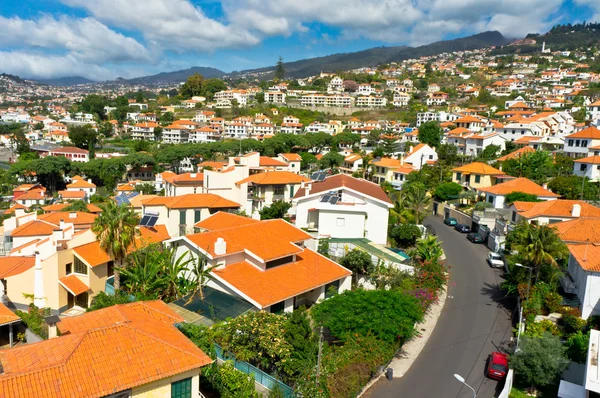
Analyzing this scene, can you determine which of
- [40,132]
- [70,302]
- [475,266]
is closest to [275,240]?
[70,302]

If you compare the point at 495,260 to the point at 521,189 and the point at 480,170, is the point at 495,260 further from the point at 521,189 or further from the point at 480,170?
the point at 480,170

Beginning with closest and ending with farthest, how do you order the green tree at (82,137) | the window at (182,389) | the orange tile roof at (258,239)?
the window at (182,389)
the orange tile roof at (258,239)
the green tree at (82,137)

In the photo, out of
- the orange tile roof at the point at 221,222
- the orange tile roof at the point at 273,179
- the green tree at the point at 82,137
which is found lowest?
the orange tile roof at the point at 221,222

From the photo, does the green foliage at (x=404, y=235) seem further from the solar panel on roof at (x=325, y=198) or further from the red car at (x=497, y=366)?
the red car at (x=497, y=366)

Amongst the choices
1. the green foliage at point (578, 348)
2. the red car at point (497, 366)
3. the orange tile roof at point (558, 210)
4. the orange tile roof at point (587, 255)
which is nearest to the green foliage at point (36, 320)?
the red car at point (497, 366)

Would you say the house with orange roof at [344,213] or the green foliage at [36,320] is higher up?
the house with orange roof at [344,213]

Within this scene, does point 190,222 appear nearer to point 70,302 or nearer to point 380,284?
point 70,302

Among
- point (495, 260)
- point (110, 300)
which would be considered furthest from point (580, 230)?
point (110, 300)
